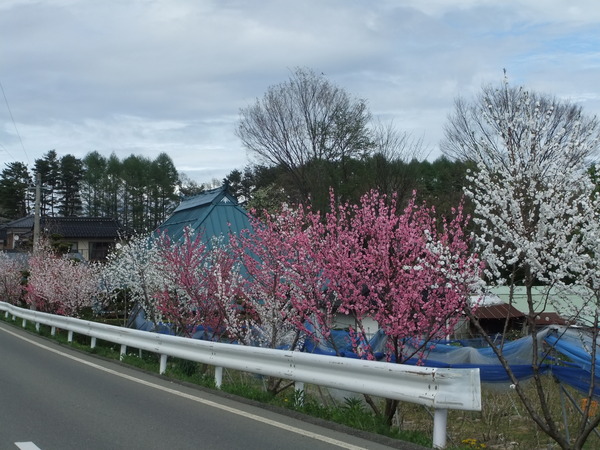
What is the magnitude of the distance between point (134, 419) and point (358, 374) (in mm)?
2754

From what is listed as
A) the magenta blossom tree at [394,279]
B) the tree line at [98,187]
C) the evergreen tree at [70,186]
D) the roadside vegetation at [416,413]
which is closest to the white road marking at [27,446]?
the roadside vegetation at [416,413]

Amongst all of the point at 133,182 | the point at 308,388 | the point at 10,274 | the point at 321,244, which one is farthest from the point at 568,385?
the point at 133,182

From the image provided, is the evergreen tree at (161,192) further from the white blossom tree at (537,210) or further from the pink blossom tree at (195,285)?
the white blossom tree at (537,210)

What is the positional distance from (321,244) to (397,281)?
1.63 metres

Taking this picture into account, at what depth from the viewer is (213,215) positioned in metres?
27.1

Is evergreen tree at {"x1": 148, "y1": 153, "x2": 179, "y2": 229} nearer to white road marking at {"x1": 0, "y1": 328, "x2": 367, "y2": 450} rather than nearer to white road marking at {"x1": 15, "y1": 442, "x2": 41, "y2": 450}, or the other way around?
white road marking at {"x1": 0, "y1": 328, "x2": 367, "y2": 450}

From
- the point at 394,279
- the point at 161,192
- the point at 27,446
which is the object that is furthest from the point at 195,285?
the point at 161,192

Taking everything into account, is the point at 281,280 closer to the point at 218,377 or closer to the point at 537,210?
the point at 218,377

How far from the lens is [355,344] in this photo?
9461mm

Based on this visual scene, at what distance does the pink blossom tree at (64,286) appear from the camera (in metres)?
24.8

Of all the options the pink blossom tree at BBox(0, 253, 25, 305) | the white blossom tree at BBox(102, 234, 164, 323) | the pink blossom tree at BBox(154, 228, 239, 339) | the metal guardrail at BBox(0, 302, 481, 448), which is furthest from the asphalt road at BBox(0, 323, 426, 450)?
the pink blossom tree at BBox(0, 253, 25, 305)

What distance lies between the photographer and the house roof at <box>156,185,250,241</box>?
26672 millimetres

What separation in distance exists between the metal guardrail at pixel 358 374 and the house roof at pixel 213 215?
1477cm

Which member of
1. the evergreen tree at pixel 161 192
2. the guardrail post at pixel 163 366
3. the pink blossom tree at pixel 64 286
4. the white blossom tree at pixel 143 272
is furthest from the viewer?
the evergreen tree at pixel 161 192
